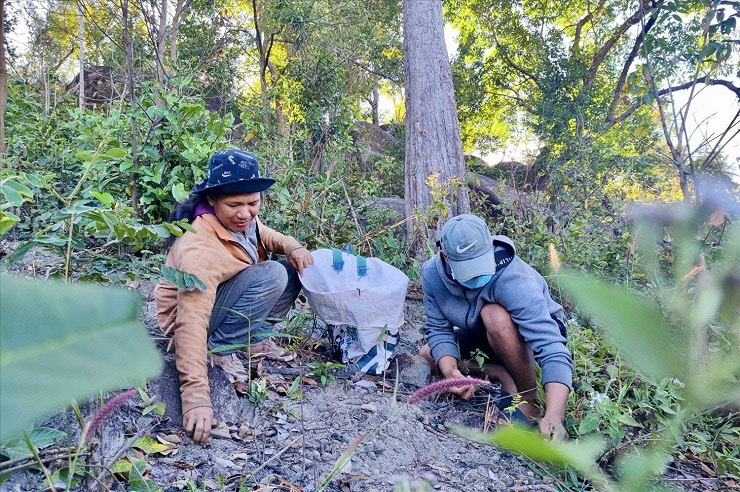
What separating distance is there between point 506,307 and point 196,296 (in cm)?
146

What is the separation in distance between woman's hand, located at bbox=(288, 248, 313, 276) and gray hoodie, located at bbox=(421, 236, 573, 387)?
64 cm

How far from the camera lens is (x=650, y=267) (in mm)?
326

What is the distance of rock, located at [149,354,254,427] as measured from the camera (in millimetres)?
2404

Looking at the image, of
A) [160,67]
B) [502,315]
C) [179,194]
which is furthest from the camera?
[160,67]

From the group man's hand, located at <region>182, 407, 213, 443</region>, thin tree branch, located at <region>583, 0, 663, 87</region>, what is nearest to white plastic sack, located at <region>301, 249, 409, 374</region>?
man's hand, located at <region>182, 407, 213, 443</region>

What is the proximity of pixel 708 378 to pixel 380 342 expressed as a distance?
2.93 meters

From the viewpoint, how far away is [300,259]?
3.13 m

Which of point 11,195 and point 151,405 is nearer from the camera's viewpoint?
point 11,195

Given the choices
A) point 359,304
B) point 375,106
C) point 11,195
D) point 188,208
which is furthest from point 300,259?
point 375,106

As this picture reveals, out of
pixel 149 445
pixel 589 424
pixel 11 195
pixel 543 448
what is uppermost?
pixel 11 195

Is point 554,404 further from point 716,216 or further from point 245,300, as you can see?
point 716,216

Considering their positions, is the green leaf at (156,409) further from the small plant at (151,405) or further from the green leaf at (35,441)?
the green leaf at (35,441)

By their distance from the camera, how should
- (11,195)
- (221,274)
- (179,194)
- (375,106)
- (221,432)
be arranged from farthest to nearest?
(375,106) → (179,194) → (221,274) → (221,432) → (11,195)

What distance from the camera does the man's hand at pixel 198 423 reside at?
7.39 ft
